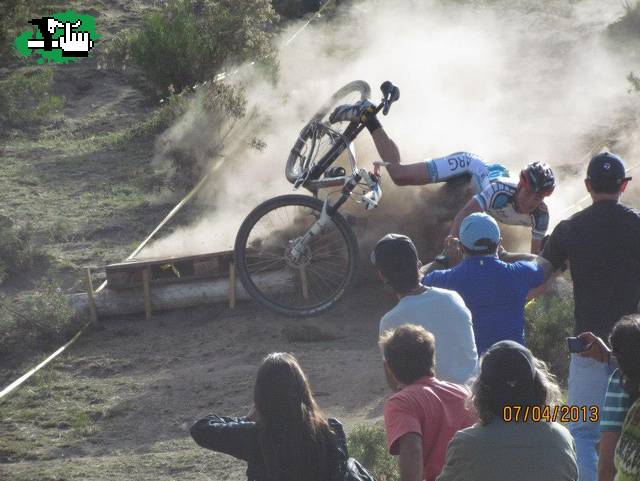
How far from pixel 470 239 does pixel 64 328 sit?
5.92 metres

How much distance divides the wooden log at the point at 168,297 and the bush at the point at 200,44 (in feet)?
22.7

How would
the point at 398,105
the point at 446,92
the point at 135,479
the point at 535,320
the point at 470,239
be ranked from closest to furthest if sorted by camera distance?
the point at 470,239, the point at 135,479, the point at 535,320, the point at 398,105, the point at 446,92

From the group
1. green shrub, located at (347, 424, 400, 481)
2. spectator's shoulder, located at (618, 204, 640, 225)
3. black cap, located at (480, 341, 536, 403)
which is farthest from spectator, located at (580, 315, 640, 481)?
green shrub, located at (347, 424, 400, 481)

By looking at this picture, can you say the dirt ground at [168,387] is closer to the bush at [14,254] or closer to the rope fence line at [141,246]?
the rope fence line at [141,246]

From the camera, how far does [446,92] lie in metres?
15.4

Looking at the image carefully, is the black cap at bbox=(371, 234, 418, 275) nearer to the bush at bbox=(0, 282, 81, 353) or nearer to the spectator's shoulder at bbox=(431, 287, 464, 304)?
the spectator's shoulder at bbox=(431, 287, 464, 304)

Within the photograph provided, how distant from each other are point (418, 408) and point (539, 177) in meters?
3.46

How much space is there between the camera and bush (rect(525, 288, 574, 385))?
8.16 meters

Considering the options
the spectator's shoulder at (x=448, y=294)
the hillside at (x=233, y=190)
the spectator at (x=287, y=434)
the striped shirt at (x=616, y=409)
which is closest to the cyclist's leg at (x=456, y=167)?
the hillside at (x=233, y=190)

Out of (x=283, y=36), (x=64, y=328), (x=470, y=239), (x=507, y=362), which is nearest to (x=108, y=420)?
(x=64, y=328)

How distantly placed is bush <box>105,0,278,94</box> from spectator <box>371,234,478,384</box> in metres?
12.0

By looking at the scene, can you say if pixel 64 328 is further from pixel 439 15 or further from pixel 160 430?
pixel 439 15

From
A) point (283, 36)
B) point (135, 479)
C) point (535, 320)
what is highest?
point (283, 36)

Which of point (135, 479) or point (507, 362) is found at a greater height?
point (507, 362)
